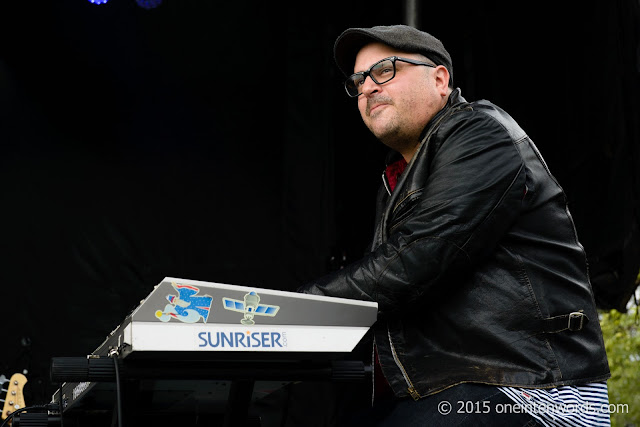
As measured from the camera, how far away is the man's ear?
2316 millimetres

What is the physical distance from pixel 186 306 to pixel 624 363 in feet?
28.1

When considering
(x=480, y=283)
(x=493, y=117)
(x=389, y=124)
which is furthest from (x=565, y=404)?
(x=389, y=124)

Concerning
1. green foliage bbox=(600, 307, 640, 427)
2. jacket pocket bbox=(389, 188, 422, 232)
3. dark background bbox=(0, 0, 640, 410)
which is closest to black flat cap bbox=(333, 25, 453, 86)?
jacket pocket bbox=(389, 188, 422, 232)

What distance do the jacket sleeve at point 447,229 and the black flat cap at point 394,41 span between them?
0.45 meters

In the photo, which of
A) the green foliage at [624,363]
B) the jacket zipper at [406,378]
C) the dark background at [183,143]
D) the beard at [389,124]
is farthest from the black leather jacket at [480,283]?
the green foliage at [624,363]

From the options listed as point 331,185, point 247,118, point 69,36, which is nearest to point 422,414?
point 331,185

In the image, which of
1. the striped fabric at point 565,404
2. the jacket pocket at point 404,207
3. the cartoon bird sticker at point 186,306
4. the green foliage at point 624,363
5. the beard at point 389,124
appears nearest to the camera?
the cartoon bird sticker at point 186,306

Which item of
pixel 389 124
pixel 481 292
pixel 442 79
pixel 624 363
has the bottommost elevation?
pixel 624 363

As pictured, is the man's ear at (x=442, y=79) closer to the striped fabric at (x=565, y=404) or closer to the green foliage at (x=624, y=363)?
the striped fabric at (x=565, y=404)

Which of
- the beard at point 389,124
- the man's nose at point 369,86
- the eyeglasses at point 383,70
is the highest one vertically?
the eyeglasses at point 383,70

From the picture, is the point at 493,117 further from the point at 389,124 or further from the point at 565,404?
the point at 565,404

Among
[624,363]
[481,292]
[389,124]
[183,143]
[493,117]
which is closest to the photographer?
[481,292]

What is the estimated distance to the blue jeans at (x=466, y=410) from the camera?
1.78 m

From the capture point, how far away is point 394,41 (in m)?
2.26
